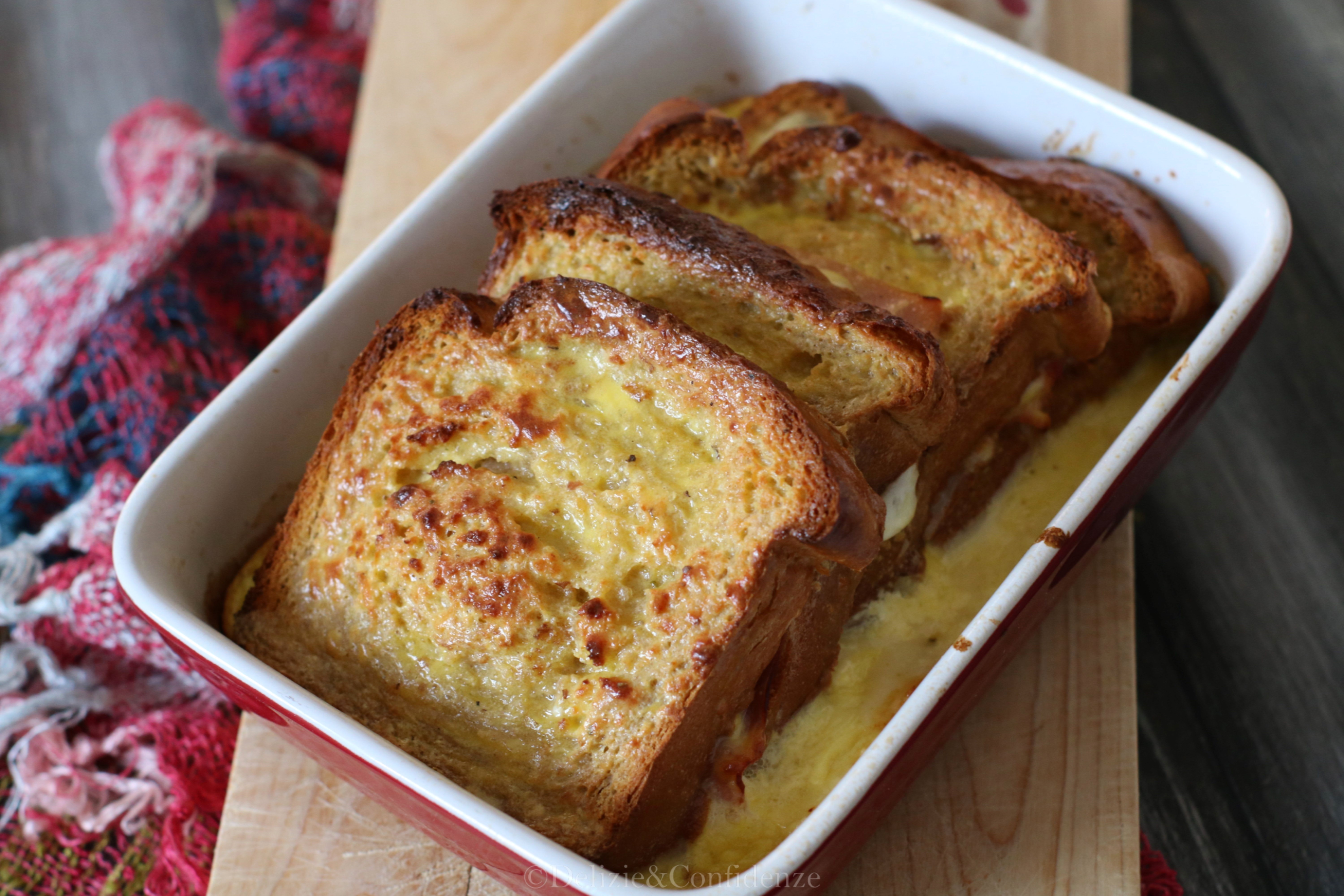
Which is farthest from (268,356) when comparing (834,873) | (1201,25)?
(1201,25)

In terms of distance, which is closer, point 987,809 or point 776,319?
point 776,319

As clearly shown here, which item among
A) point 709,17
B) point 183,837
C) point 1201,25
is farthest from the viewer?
point 1201,25

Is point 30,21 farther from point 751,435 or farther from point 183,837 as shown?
point 751,435

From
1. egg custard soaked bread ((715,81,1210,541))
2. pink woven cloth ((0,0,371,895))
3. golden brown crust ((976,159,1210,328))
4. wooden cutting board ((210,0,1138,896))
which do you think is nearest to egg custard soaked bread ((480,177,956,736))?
egg custard soaked bread ((715,81,1210,541))

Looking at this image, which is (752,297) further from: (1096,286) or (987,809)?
(987,809)

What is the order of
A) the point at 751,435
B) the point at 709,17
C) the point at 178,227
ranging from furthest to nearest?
the point at 178,227, the point at 709,17, the point at 751,435

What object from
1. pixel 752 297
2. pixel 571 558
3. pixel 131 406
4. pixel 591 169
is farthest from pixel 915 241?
→ pixel 131 406

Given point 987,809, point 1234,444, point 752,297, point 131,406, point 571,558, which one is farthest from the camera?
point 1234,444
